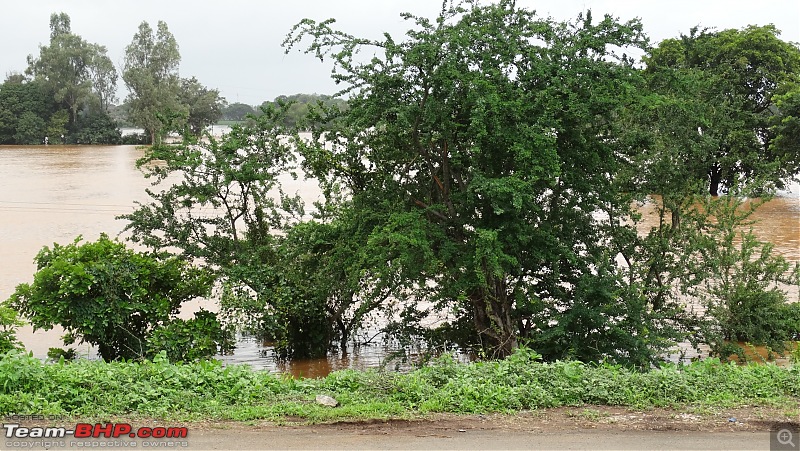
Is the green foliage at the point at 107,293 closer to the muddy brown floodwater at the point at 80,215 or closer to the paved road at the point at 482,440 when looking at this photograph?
the muddy brown floodwater at the point at 80,215

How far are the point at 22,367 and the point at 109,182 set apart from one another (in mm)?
36033

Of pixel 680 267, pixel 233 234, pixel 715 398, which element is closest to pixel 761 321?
pixel 680 267

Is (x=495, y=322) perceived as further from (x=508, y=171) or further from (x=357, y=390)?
(x=357, y=390)

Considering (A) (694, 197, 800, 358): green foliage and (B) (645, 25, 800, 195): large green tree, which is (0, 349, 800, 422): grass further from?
(B) (645, 25, 800, 195): large green tree

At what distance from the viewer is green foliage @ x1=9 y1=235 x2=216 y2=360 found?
37.6 ft

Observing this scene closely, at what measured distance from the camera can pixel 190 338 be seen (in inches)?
475

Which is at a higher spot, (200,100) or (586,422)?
(200,100)

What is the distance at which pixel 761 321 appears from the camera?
12.9 metres

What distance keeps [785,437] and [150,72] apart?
7496 cm

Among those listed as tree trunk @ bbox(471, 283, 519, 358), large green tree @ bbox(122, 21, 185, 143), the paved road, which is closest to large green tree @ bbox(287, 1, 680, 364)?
tree trunk @ bbox(471, 283, 519, 358)

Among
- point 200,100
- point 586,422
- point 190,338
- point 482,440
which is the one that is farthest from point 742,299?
point 200,100

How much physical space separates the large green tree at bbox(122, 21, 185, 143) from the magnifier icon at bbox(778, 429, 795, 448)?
71.1 meters

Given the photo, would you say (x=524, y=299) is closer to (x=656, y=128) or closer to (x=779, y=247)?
(x=656, y=128)

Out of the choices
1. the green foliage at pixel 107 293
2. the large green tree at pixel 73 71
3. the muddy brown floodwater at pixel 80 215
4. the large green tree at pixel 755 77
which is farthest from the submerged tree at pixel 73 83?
the green foliage at pixel 107 293
